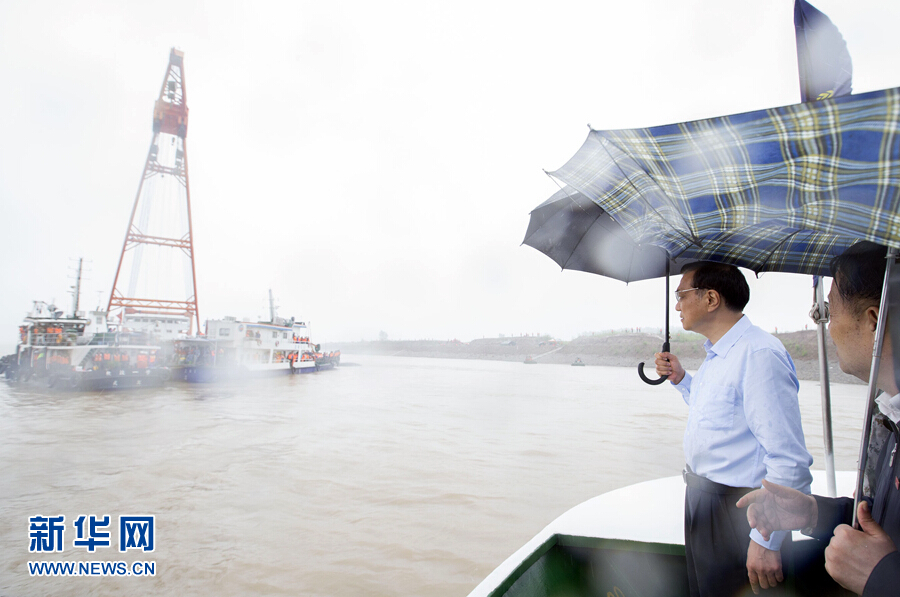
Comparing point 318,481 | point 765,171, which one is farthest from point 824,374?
point 318,481

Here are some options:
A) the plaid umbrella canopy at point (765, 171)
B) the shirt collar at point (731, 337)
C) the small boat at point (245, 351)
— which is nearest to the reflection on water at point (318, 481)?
the shirt collar at point (731, 337)

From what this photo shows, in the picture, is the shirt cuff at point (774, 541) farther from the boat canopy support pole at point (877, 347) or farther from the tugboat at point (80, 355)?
the tugboat at point (80, 355)

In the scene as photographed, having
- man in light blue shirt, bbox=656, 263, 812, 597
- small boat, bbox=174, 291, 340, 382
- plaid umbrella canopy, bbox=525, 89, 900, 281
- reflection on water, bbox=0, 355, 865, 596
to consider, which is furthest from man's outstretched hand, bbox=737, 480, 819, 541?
small boat, bbox=174, 291, 340, 382

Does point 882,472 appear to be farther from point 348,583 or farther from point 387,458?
point 387,458

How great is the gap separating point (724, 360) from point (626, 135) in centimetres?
82

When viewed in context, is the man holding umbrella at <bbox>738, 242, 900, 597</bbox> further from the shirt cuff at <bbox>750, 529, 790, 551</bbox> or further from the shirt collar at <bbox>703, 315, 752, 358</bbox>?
the shirt collar at <bbox>703, 315, 752, 358</bbox>

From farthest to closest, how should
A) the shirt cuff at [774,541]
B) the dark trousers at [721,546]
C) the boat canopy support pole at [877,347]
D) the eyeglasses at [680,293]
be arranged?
the eyeglasses at [680,293], the dark trousers at [721,546], the shirt cuff at [774,541], the boat canopy support pole at [877,347]

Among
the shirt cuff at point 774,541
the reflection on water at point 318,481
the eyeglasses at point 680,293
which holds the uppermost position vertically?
the eyeglasses at point 680,293

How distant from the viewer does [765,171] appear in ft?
2.89

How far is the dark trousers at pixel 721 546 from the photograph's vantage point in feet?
4.28

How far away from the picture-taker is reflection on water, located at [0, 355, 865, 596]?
3992 mm

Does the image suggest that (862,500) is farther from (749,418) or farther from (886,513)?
(749,418)

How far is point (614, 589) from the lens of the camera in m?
1.85

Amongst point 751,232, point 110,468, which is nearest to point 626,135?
point 751,232
